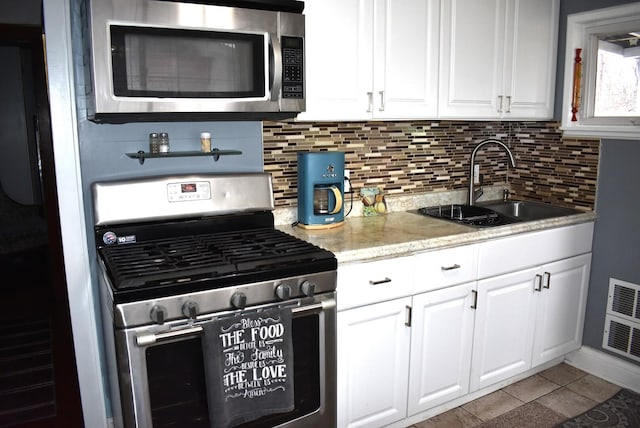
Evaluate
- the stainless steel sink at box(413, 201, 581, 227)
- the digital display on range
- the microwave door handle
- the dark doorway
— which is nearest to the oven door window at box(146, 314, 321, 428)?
the digital display on range

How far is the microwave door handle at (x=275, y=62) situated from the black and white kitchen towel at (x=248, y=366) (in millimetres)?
811

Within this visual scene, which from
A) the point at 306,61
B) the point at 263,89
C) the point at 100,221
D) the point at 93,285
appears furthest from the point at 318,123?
the point at 93,285

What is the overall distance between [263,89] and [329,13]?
1.60ft

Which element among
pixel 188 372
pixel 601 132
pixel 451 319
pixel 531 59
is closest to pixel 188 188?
pixel 188 372

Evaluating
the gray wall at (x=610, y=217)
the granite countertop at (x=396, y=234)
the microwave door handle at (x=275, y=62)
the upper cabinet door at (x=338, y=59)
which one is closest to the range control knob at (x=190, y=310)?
the granite countertop at (x=396, y=234)

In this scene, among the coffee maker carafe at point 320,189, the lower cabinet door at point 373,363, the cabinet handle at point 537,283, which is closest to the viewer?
the lower cabinet door at point 373,363

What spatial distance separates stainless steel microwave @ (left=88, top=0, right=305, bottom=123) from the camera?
152cm

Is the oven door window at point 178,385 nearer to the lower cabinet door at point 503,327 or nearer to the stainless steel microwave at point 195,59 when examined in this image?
the stainless steel microwave at point 195,59

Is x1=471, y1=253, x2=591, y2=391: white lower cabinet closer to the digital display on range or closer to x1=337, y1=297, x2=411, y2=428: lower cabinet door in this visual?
x1=337, y1=297, x2=411, y2=428: lower cabinet door

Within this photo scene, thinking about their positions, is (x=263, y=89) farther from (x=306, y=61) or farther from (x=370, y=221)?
(x=370, y=221)

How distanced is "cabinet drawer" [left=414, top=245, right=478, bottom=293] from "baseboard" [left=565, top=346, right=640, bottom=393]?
1.13 m

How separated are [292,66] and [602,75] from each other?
191cm

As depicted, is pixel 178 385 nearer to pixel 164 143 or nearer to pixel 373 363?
pixel 373 363

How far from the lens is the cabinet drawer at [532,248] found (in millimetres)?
2234
